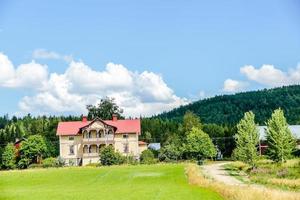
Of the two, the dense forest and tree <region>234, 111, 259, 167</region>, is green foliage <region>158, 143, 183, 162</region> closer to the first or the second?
the dense forest

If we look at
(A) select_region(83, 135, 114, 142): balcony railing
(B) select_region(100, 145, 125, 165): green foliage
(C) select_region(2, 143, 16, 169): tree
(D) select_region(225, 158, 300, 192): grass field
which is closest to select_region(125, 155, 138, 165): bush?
(B) select_region(100, 145, 125, 165): green foliage

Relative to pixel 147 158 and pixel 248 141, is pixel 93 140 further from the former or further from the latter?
pixel 248 141

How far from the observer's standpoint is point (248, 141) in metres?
47.0

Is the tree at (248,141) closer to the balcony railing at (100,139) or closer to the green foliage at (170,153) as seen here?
the green foliage at (170,153)

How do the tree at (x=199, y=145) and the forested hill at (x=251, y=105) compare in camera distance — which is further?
the forested hill at (x=251, y=105)

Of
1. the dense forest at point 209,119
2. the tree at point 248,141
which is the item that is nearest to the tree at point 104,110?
the dense forest at point 209,119

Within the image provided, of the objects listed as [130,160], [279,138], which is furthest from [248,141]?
[130,160]

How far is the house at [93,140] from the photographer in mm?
73500

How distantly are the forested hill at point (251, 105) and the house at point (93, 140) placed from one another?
74.1 m

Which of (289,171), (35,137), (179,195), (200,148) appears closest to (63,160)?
(35,137)

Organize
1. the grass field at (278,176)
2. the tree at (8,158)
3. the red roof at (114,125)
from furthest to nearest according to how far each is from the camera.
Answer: the red roof at (114,125)
the tree at (8,158)
the grass field at (278,176)

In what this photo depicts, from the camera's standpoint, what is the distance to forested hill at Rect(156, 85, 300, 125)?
154m

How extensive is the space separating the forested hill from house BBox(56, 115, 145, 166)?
243ft

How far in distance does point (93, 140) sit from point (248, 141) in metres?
31.9
